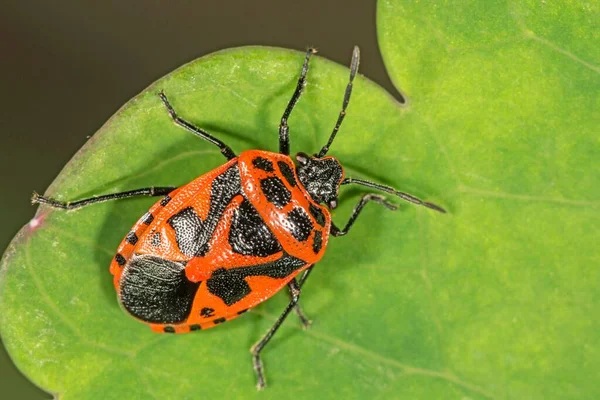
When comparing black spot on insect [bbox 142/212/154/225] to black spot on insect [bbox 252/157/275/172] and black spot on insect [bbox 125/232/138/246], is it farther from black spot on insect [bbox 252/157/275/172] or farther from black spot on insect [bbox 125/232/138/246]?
black spot on insect [bbox 252/157/275/172]

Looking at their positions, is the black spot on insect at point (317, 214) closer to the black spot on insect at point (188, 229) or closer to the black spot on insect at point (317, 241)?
the black spot on insect at point (317, 241)

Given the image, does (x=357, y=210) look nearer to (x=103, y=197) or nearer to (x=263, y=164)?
(x=263, y=164)

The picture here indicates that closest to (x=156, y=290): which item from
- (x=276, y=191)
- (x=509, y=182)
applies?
(x=276, y=191)

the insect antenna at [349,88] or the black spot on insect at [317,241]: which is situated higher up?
the insect antenna at [349,88]

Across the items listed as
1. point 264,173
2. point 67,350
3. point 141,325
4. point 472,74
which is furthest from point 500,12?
point 67,350

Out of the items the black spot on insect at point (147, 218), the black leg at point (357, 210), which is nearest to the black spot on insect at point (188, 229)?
the black spot on insect at point (147, 218)

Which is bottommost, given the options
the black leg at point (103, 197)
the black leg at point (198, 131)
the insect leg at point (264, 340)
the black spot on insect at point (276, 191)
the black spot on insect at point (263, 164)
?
the insect leg at point (264, 340)
